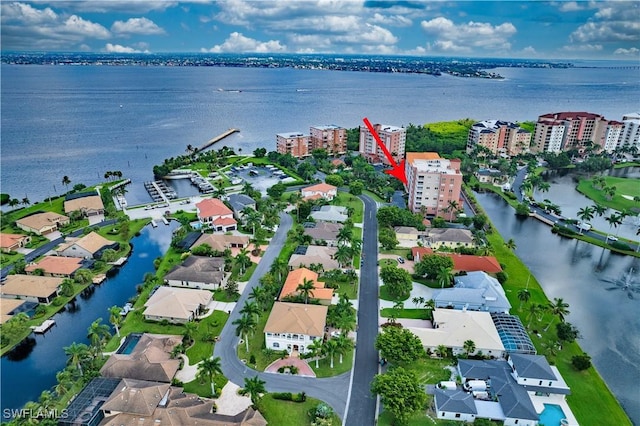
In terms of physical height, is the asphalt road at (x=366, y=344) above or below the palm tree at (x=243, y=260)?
Result: below

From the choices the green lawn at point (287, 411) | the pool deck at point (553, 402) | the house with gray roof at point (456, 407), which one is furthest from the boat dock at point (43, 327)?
the pool deck at point (553, 402)

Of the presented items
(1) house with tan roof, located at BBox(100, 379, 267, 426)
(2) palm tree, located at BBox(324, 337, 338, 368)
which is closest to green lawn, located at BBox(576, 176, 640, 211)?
(2) palm tree, located at BBox(324, 337, 338, 368)

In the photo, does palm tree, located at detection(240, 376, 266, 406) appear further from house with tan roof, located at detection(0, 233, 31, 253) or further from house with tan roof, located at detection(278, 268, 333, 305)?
house with tan roof, located at detection(0, 233, 31, 253)

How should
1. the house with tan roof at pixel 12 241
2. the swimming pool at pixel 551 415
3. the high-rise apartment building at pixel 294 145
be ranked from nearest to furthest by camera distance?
the swimming pool at pixel 551 415 → the house with tan roof at pixel 12 241 → the high-rise apartment building at pixel 294 145

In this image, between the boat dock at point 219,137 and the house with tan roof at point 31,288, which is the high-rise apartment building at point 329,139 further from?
the house with tan roof at point 31,288

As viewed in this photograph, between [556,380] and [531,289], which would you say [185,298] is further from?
[531,289]

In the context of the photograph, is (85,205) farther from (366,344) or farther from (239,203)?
(366,344)
